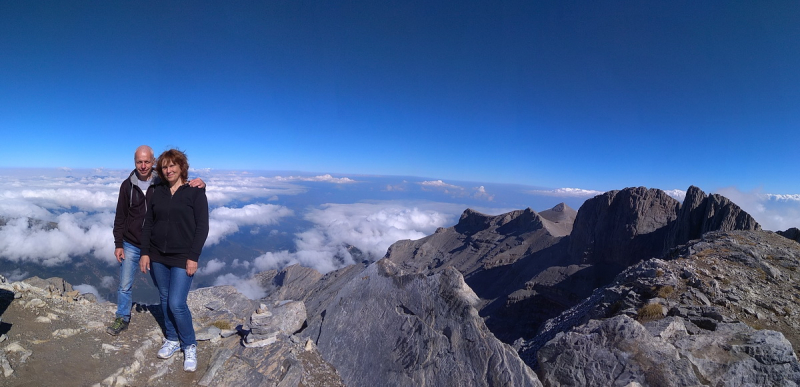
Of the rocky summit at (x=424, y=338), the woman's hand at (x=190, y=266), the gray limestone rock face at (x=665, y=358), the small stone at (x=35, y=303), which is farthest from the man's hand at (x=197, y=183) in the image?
the gray limestone rock face at (x=665, y=358)

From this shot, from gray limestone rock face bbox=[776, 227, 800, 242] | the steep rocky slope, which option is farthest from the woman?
gray limestone rock face bbox=[776, 227, 800, 242]

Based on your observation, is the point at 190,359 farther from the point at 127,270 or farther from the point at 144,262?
the point at 127,270

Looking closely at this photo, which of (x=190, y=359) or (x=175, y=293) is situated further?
(x=190, y=359)

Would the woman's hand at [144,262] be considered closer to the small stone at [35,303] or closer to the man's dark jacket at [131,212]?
the man's dark jacket at [131,212]

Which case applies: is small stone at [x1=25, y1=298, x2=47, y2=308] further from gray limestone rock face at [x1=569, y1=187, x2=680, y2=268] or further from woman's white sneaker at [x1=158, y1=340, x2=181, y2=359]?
gray limestone rock face at [x1=569, y1=187, x2=680, y2=268]

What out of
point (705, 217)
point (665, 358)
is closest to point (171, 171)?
point (665, 358)
